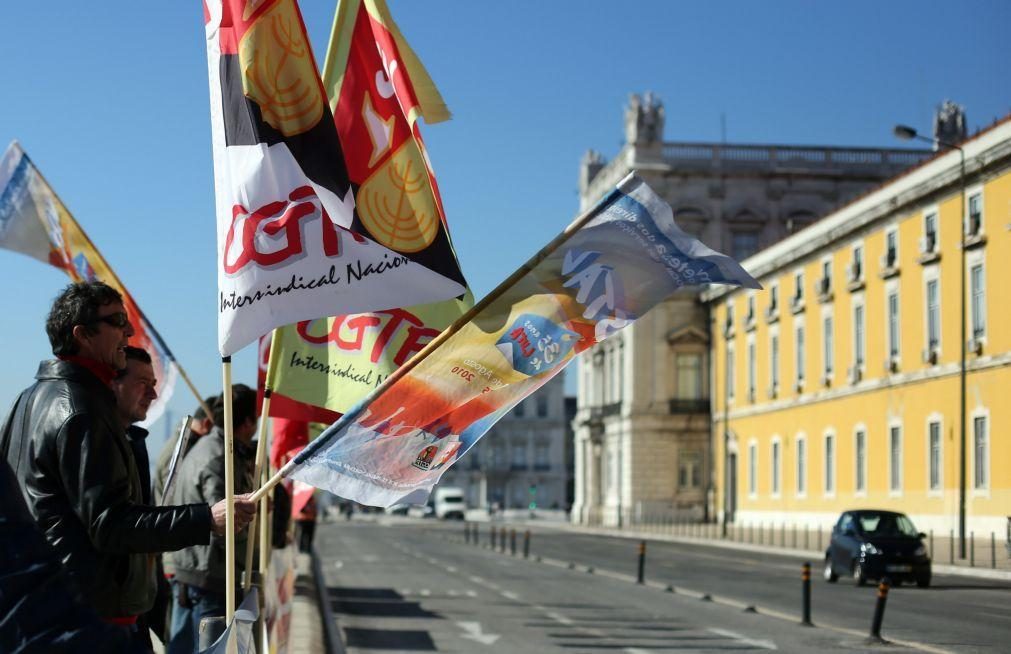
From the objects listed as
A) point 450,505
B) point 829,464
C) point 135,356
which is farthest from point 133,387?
point 450,505

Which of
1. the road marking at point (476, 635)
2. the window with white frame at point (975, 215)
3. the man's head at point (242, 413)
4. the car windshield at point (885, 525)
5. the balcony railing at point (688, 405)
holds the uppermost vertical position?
the window with white frame at point (975, 215)

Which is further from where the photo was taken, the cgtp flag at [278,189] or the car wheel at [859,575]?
the car wheel at [859,575]

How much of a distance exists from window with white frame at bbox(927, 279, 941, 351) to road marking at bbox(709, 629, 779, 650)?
33.6 meters

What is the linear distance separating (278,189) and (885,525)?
27190mm

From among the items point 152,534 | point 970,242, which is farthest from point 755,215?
point 152,534

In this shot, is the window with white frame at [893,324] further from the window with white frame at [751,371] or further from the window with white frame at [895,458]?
the window with white frame at [751,371]

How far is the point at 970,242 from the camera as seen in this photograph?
4616 centimetres

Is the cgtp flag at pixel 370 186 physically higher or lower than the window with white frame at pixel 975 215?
lower

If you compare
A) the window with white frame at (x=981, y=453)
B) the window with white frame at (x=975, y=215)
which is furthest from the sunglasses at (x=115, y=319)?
the window with white frame at (x=975, y=215)

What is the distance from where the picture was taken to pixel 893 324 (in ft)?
176

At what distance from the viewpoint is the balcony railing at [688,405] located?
85375 mm

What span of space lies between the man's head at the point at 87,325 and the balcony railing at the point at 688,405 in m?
81.1

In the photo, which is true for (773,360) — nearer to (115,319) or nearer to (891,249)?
(891,249)

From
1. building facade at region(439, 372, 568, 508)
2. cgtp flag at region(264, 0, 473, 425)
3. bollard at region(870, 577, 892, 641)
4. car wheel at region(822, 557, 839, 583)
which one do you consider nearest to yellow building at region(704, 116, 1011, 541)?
car wheel at region(822, 557, 839, 583)
